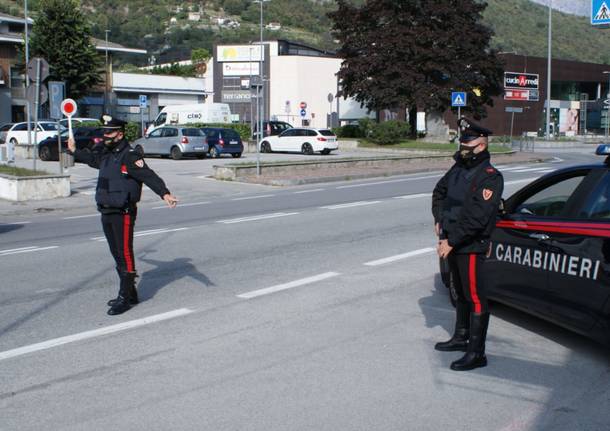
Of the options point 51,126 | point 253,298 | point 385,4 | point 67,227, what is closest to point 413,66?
point 385,4

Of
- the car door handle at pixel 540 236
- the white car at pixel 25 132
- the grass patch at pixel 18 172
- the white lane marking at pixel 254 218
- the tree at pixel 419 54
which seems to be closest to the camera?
the car door handle at pixel 540 236

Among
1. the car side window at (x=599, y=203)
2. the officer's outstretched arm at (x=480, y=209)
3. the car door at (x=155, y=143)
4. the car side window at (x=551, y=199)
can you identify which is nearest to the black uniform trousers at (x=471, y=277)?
the officer's outstretched arm at (x=480, y=209)

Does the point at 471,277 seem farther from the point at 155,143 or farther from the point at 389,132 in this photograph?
the point at 389,132

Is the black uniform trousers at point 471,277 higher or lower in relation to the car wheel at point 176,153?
lower

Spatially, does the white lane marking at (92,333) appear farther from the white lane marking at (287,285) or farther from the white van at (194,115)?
the white van at (194,115)

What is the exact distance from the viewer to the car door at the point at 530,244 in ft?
19.8

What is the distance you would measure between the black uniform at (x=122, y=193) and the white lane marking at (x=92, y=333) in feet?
1.41

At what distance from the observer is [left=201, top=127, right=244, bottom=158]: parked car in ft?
113

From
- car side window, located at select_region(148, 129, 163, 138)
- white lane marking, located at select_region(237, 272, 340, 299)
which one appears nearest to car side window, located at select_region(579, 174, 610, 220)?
white lane marking, located at select_region(237, 272, 340, 299)

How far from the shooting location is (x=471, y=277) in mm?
5539

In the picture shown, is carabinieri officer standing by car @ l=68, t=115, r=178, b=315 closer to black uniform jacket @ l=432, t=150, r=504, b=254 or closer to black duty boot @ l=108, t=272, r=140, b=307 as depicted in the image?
black duty boot @ l=108, t=272, r=140, b=307

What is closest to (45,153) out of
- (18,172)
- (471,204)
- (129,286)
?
(18,172)

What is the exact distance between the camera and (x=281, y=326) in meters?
6.80

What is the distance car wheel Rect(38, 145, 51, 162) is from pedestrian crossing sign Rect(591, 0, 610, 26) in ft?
81.5
